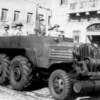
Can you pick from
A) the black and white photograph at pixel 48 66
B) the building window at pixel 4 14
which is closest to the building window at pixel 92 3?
the black and white photograph at pixel 48 66

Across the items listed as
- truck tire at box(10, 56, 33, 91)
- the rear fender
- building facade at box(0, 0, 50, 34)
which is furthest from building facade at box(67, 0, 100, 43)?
truck tire at box(10, 56, 33, 91)

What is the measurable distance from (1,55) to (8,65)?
51 centimetres

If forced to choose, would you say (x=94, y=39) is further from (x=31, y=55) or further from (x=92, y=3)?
(x=31, y=55)

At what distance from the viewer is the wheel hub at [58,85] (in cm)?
686

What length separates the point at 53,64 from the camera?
281 inches

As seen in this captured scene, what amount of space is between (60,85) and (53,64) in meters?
0.61

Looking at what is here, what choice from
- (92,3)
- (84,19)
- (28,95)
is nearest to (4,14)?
(84,19)

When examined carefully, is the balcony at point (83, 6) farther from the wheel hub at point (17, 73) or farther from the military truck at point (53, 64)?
the wheel hub at point (17, 73)

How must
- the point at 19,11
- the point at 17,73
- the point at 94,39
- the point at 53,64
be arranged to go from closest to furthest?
the point at 53,64, the point at 17,73, the point at 94,39, the point at 19,11

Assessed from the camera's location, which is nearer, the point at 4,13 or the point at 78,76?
the point at 78,76

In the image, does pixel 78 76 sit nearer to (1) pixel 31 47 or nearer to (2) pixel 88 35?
(1) pixel 31 47

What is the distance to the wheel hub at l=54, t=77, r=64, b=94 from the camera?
6.86 meters

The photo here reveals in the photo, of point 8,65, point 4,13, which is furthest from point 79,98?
point 4,13

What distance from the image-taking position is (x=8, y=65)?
868 centimetres
